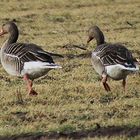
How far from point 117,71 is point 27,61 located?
151cm

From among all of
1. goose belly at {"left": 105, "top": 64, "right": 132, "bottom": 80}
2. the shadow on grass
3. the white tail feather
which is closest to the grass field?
the shadow on grass

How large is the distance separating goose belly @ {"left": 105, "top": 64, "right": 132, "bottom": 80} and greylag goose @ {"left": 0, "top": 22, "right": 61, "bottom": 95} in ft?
2.94

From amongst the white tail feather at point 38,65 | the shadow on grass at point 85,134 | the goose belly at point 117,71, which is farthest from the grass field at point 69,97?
the white tail feather at point 38,65

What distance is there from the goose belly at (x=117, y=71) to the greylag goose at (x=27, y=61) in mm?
897

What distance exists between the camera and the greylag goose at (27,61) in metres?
10.4

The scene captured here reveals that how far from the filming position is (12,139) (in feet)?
25.4

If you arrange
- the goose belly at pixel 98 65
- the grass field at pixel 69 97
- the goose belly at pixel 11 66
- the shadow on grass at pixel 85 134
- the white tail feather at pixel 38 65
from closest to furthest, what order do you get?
the shadow on grass at pixel 85 134 → the grass field at pixel 69 97 → the white tail feather at pixel 38 65 → the goose belly at pixel 98 65 → the goose belly at pixel 11 66

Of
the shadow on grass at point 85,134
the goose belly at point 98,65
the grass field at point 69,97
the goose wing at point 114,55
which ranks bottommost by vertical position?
the shadow on grass at point 85,134

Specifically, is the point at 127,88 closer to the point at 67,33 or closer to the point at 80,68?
the point at 80,68

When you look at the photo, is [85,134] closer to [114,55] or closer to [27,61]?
[114,55]

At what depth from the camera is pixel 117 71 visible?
10.3 metres

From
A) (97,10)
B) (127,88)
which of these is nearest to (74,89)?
(127,88)

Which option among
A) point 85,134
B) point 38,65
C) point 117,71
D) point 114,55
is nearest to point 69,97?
point 38,65

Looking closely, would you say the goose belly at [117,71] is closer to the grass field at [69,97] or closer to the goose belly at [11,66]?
the grass field at [69,97]
